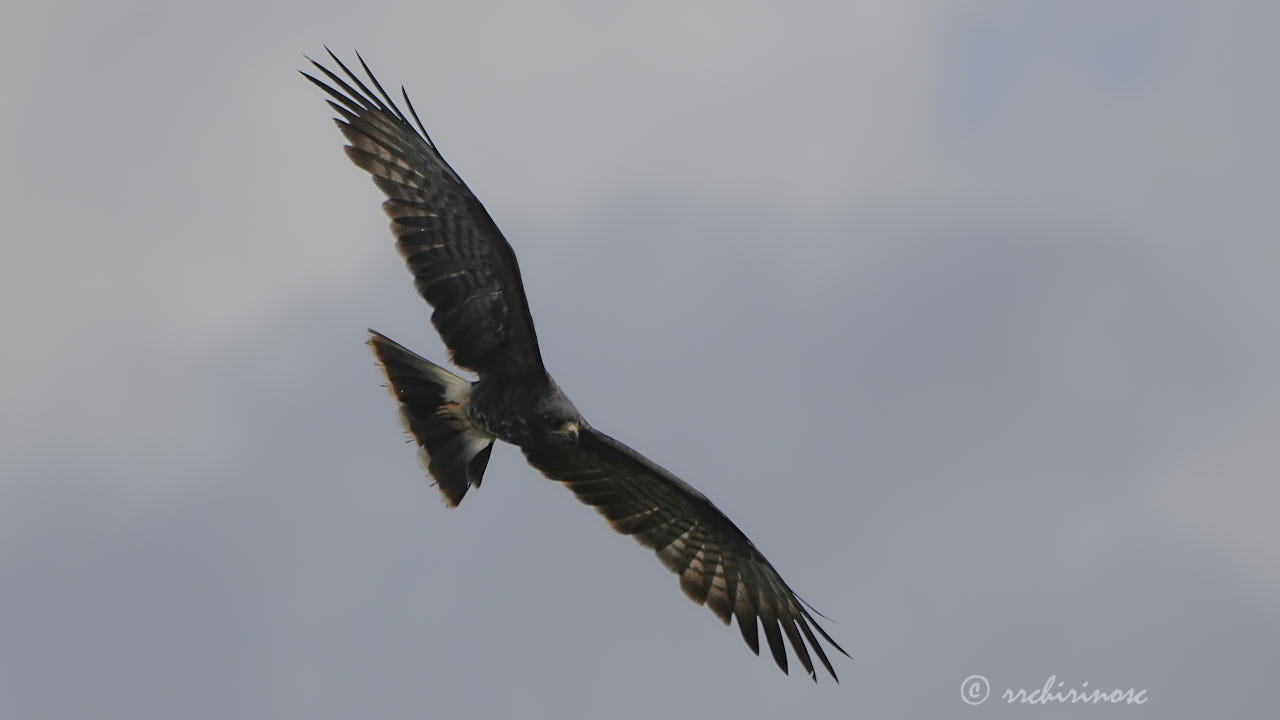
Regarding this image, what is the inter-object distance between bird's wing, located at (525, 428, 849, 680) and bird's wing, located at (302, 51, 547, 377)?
1.11m

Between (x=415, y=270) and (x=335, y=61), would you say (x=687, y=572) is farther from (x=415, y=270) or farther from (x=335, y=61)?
(x=335, y=61)

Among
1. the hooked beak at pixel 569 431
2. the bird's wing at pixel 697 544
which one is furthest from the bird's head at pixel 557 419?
the bird's wing at pixel 697 544

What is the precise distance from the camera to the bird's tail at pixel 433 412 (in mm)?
13312

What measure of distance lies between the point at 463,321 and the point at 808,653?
374cm

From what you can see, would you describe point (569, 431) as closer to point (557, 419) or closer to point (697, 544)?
point (557, 419)

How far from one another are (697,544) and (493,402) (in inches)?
85.0

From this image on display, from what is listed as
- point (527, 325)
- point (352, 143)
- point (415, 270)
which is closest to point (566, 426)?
point (527, 325)

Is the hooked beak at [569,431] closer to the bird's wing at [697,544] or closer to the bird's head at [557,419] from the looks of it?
the bird's head at [557,419]

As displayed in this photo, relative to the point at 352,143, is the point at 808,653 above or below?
below

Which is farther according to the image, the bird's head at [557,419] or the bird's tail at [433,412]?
the bird's tail at [433,412]

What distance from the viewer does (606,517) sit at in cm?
1388

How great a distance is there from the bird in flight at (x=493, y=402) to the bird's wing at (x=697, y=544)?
0.4 inches

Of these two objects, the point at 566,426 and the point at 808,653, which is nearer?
the point at 566,426

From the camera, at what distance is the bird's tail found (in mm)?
13312
